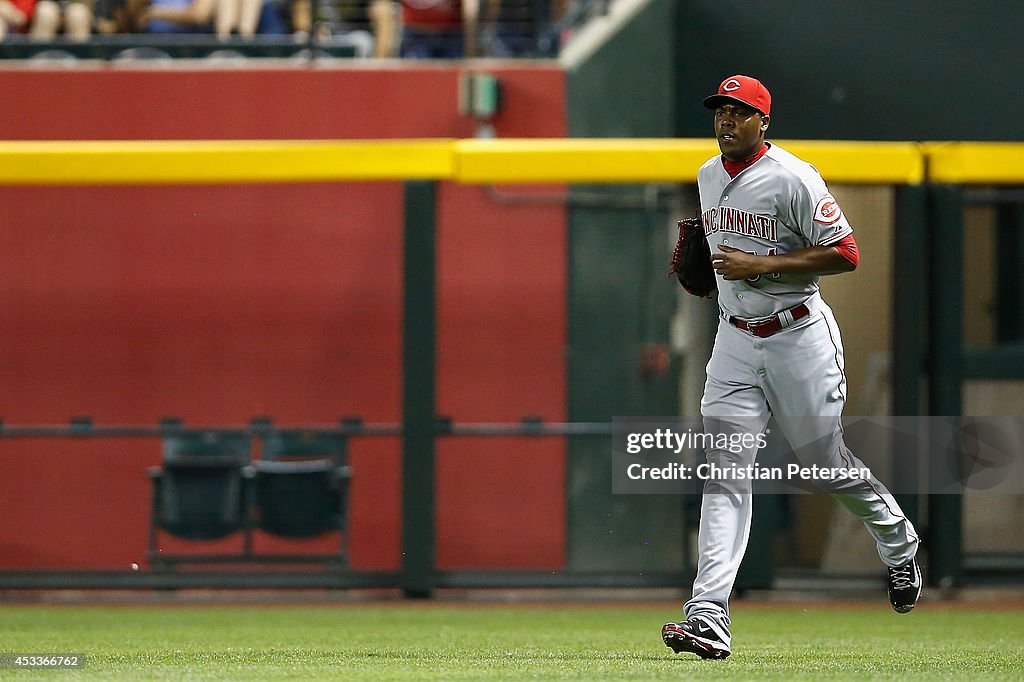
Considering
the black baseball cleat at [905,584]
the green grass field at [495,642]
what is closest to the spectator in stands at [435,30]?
the green grass field at [495,642]

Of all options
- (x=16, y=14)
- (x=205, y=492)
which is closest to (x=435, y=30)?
(x=16, y=14)

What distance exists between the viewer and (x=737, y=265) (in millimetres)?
4836

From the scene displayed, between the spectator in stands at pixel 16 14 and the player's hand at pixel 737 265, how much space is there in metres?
6.64

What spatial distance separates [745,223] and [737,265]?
20cm

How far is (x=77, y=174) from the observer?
310 inches

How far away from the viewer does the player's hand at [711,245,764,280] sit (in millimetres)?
4824

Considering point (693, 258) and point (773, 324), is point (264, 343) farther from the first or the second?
point (773, 324)

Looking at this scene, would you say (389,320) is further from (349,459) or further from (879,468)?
(879,468)

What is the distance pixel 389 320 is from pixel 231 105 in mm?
2032

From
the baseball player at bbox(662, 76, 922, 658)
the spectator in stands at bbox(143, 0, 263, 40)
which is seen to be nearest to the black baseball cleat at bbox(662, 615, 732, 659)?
the baseball player at bbox(662, 76, 922, 658)

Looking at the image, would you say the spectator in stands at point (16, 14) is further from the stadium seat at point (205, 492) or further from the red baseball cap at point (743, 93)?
the red baseball cap at point (743, 93)

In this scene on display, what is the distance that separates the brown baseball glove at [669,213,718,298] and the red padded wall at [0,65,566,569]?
286 cm

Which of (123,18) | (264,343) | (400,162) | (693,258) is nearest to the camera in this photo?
(693,258)

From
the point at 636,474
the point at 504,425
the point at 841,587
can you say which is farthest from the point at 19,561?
the point at 841,587
